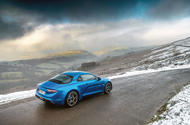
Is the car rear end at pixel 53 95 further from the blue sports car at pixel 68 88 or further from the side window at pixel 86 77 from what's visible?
the side window at pixel 86 77

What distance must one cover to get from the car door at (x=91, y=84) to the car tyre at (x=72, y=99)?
0.59m

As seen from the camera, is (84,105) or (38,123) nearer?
(38,123)

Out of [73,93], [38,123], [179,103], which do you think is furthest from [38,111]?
[179,103]

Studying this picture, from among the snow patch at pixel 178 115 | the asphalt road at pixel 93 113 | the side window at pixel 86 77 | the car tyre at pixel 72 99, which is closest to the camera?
the snow patch at pixel 178 115

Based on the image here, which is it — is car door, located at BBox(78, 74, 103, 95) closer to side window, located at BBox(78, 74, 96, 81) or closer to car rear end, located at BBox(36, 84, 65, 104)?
side window, located at BBox(78, 74, 96, 81)

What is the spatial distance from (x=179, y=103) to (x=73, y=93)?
4.52 m

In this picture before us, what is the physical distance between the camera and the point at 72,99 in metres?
5.67

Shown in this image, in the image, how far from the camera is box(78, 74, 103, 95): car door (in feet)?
20.4

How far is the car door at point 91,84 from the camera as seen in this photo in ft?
20.4

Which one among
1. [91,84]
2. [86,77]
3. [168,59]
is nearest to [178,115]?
[91,84]

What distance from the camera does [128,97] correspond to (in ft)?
22.8

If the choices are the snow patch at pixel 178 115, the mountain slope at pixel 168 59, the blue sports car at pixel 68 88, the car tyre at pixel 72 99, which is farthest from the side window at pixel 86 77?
the mountain slope at pixel 168 59

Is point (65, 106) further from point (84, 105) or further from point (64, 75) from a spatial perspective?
point (64, 75)

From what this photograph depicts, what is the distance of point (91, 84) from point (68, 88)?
4.65ft
